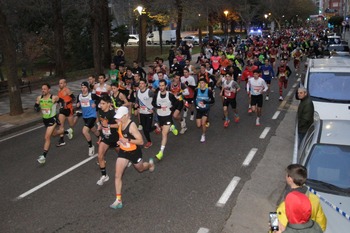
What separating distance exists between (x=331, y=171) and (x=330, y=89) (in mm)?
4561

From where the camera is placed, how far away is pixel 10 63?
14.5 metres

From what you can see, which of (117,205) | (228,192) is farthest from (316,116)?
Result: (117,205)

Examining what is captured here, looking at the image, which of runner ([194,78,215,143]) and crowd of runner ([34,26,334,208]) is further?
runner ([194,78,215,143])

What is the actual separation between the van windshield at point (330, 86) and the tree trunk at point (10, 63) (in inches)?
427

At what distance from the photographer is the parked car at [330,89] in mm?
8609

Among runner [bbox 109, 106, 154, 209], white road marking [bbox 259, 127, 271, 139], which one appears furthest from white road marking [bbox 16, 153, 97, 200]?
white road marking [bbox 259, 127, 271, 139]

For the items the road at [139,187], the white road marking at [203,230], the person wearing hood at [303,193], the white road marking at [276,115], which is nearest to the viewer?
the person wearing hood at [303,193]

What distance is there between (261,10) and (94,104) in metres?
75.8

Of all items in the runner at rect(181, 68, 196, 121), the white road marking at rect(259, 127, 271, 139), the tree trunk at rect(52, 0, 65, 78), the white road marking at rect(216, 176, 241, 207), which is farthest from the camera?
the tree trunk at rect(52, 0, 65, 78)

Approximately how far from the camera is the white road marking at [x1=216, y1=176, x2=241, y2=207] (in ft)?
22.3

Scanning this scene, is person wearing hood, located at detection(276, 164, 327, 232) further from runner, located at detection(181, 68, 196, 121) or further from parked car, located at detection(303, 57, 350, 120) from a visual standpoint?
runner, located at detection(181, 68, 196, 121)

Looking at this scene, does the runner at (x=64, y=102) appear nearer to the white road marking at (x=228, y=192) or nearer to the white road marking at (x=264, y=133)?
the white road marking at (x=228, y=192)

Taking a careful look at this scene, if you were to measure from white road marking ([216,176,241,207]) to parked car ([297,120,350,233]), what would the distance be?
1.85 m

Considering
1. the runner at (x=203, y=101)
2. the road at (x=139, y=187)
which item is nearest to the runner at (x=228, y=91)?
the road at (x=139, y=187)
